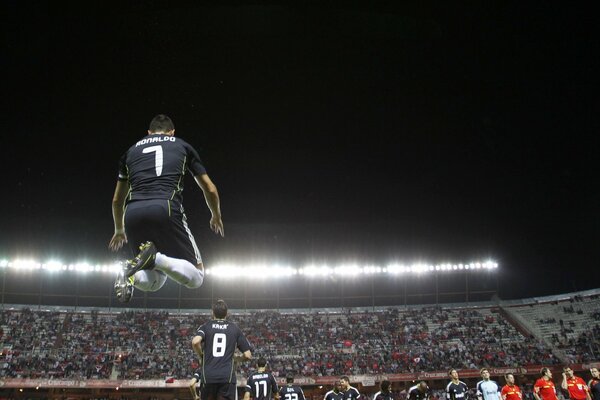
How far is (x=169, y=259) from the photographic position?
14.5 ft

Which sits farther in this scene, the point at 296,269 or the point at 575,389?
the point at 296,269

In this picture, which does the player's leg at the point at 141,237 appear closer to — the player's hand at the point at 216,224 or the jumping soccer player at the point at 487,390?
the player's hand at the point at 216,224

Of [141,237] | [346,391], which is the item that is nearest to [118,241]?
[141,237]

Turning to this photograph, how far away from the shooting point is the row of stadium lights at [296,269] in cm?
4625

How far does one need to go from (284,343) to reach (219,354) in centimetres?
3777

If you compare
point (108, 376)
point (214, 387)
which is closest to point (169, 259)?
point (214, 387)

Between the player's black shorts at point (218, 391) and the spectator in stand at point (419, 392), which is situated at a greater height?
the player's black shorts at point (218, 391)

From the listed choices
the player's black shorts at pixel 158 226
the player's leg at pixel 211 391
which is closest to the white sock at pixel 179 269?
the player's black shorts at pixel 158 226

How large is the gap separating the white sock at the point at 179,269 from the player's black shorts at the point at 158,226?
12 cm

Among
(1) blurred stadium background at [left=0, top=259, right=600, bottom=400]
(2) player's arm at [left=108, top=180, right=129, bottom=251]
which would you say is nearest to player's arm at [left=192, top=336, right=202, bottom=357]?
(2) player's arm at [left=108, top=180, right=129, bottom=251]

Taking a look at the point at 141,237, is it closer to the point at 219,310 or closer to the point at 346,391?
the point at 219,310

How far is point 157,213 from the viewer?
4.33 meters

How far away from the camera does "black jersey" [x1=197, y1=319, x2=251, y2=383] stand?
272 inches

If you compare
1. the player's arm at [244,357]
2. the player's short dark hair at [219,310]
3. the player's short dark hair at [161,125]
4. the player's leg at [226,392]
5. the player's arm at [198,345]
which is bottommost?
the player's leg at [226,392]
